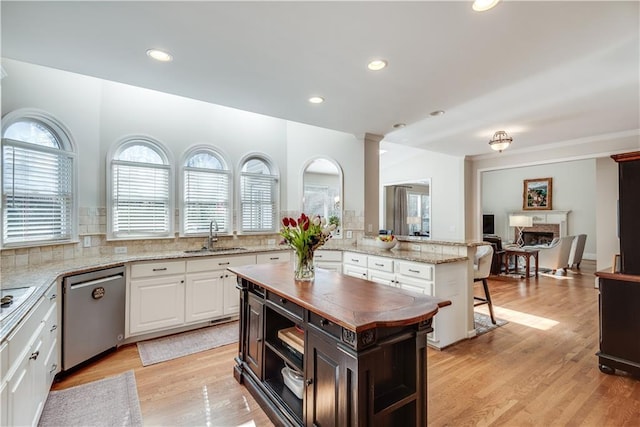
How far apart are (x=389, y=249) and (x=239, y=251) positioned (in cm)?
199

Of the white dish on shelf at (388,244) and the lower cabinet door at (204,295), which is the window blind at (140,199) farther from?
the white dish on shelf at (388,244)

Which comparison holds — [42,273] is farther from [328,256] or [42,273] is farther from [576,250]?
[576,250]

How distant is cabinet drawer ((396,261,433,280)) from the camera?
9.94ft

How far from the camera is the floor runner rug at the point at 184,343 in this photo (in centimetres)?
291

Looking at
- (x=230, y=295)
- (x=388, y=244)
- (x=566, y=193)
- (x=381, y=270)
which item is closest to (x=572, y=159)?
(x=388, y=244)

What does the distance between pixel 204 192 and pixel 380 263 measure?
261cm

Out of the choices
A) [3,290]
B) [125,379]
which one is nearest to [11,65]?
[3,290]

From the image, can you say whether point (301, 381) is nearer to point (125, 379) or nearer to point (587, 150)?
point (125, 379)

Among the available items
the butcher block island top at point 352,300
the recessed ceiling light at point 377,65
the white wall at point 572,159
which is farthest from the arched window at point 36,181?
the white wall at point 572,159

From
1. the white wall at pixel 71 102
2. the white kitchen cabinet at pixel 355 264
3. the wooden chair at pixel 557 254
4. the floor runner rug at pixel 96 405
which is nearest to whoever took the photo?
the floor runner rug at pixel 96 405

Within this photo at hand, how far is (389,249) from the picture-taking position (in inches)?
156

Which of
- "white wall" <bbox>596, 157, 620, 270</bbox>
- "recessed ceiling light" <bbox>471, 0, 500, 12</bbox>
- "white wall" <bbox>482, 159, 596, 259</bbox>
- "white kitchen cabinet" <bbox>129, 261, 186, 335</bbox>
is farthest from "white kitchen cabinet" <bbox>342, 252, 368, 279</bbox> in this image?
"white wall" <bbox>482, 159, 596, 259</bbox>

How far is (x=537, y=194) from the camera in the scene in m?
9.44

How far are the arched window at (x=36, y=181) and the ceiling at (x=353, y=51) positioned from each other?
0.80 m
